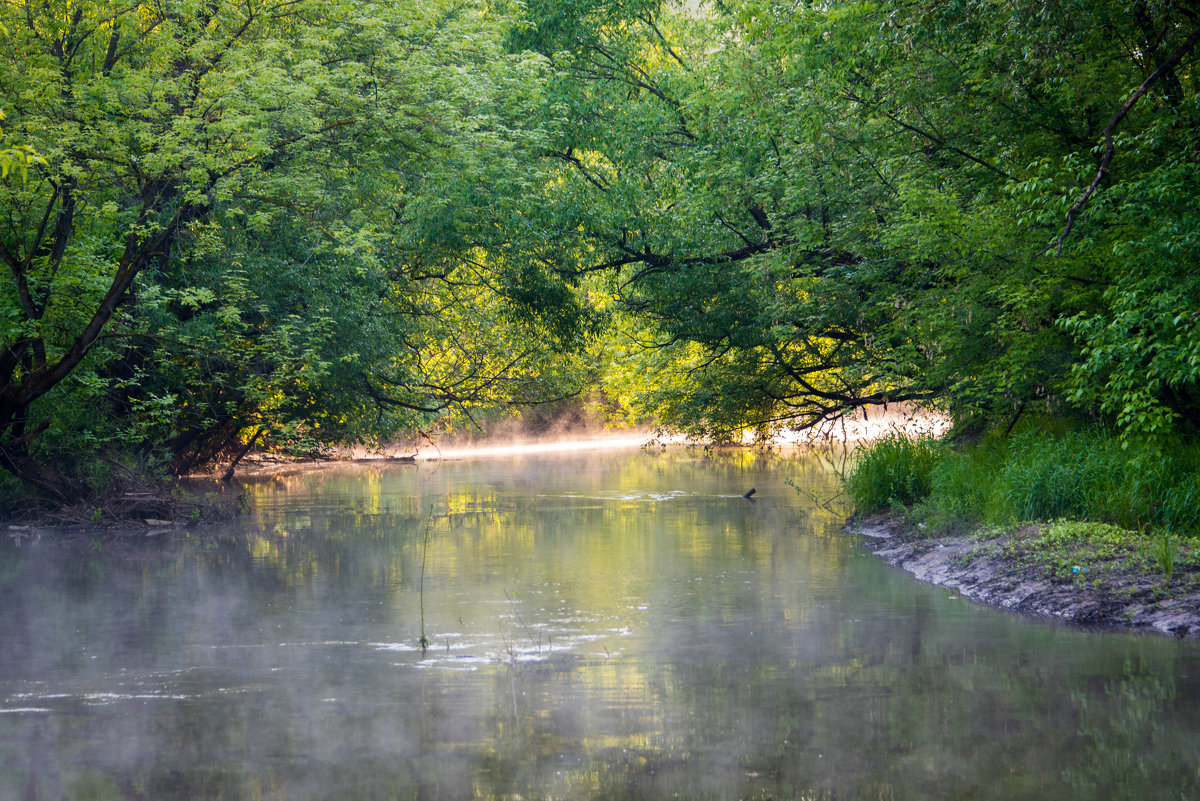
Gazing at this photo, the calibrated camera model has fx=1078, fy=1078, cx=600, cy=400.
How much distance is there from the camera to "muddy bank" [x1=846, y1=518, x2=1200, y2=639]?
9664 millimetres

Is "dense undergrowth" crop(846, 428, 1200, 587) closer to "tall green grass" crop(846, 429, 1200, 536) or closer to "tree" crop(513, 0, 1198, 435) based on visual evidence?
"tall green grass" crop(846, 429, 1200, 536)

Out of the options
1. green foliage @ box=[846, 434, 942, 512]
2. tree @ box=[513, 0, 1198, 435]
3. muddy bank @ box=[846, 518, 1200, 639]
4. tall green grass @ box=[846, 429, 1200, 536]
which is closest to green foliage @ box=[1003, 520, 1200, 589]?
muddy bank @ box=[846, 518, 1200, 639]

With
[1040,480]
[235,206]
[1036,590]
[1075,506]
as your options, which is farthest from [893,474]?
[235,206]

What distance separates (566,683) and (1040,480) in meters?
7.50

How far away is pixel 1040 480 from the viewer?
1313 centimetres

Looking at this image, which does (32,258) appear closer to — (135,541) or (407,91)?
(135,541)

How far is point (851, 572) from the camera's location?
13.3 metres

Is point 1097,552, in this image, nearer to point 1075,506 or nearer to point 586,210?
A: point 1075,506

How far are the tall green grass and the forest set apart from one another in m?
0.52

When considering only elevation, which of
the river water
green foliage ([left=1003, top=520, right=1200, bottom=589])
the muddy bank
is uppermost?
green foliage ([left=1003, top=520, right=1200, bottom=589])

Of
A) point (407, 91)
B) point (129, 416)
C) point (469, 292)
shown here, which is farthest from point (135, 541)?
point (469, 292)

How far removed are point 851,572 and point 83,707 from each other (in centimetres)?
878

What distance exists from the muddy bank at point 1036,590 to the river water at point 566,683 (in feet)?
1.27

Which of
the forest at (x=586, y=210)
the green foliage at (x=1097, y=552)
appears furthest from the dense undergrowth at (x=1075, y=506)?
the forest at (x=586, y=210)
